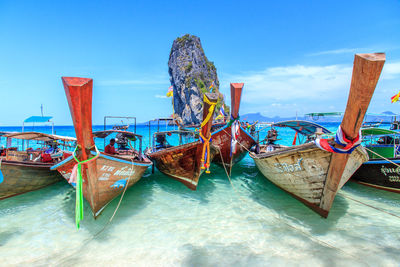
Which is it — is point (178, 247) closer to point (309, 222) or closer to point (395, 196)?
point (309, 222)

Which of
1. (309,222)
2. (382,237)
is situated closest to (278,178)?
(309,222)

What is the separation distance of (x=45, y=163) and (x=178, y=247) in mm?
6334

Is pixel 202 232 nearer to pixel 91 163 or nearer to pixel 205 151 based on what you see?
pixel 205 151

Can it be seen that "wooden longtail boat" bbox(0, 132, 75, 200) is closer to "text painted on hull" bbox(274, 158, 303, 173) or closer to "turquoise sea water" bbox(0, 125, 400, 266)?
"turquoise sea water" bbox(0, 125, 400, 266)

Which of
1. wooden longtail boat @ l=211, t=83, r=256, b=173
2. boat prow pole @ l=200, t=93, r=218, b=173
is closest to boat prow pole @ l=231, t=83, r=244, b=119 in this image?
wooden longtail boat @ l=211, t=83, r=256, b=173

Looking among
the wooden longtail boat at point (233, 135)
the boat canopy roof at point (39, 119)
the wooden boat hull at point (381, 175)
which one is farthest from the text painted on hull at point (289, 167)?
the boat canopy roof at point (39, 119)

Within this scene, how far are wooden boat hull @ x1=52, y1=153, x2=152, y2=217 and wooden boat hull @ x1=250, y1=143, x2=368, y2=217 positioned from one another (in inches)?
175

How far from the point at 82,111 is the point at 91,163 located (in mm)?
1372

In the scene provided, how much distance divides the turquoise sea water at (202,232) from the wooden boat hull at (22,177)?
0.88 feet

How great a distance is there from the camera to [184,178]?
8.45 metres

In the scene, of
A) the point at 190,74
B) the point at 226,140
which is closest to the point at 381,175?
the point at 226,140

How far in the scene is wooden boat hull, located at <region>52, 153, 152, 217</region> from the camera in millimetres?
5508

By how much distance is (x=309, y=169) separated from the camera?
18.0 feet

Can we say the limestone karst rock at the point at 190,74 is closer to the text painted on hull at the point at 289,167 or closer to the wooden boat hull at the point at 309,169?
the text painted on hull at the point at 289,167
